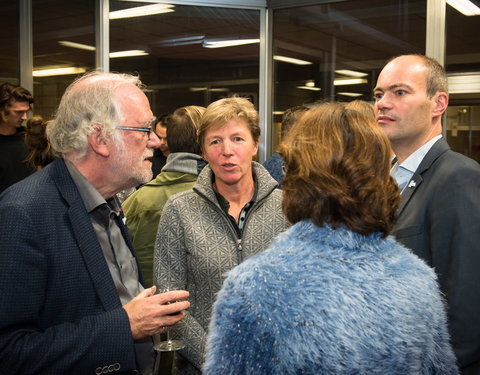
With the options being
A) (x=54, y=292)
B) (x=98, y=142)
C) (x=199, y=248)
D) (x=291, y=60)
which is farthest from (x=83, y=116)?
(x=291, y=60)

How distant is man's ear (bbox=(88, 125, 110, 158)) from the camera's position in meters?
1.68

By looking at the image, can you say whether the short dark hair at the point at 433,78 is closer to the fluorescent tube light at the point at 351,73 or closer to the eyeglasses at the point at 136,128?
the eyeglasses at the point at 136,128

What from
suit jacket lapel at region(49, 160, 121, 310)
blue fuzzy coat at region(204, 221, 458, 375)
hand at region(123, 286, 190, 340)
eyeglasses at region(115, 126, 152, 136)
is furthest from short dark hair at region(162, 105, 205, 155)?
blue fuzzy coat at region(204, 221, 458, 375)

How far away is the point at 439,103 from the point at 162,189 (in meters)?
1.51

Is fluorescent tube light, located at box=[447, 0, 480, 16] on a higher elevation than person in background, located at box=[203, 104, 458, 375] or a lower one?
higher

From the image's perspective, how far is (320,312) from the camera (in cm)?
113

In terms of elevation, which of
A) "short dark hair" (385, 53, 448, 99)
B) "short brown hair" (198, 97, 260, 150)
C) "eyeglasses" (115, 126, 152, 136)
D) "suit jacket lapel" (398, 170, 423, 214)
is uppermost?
"short dark hair" (385, 53, 448, 99)

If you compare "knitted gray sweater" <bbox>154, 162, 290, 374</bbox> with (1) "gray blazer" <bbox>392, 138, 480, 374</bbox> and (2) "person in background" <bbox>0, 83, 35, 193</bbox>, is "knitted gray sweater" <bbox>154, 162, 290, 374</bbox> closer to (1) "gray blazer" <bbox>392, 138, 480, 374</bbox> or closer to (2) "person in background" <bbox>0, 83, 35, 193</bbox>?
(1) "gray blazer" <bbox>392, 138, 480, 374</bbox>

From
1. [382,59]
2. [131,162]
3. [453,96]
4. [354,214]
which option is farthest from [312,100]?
[354,214]

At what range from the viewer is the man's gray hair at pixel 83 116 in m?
1.68

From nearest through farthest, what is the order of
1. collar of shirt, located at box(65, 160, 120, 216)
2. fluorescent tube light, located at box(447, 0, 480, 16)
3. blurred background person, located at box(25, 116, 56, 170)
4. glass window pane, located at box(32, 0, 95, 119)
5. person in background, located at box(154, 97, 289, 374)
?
collar of shirt, located at box(65, 160, 120, 216) → person in background, located at box(154, 97, 289, 374) → blurred background person, located at box(25, 116, 56, 170) → fluorescent tube light, located at box(447, 0, 480, 16) → glass window pane, located at box(32, 0, 95, 119)

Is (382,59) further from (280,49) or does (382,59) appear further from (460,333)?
(460,333)

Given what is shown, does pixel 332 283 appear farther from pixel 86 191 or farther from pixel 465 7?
pixel 465 7

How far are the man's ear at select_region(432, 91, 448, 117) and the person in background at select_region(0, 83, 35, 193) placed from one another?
333cm
